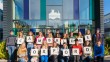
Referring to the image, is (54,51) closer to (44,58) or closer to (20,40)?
(44,58)

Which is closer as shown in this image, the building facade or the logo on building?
the building facade

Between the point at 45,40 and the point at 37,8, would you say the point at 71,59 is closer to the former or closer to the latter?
the point at 45,40

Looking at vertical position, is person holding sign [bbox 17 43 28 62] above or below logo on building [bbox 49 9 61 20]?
below

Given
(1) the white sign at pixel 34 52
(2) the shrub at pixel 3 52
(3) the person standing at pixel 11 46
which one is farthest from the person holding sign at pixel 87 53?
(2) the shrub at pixel 3 52

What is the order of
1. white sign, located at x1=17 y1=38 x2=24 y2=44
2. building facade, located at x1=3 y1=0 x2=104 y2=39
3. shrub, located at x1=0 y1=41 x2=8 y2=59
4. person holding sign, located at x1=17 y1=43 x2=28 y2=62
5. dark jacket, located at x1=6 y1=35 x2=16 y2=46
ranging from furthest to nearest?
building facade, located at x1=3 y1=0 x2=104 y2=39 < shrub, located at x1=0 y1=41 x2=8 y2=59 < dark jacket, located at x1=6 y1=35 x2=16 y2=46 < white sign, located at x1=17 y1=38 x2=24 y2=44 < person holding sign, located at x1=17 y1=43 x2=28 y2=62

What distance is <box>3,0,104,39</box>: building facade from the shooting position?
68.9ft

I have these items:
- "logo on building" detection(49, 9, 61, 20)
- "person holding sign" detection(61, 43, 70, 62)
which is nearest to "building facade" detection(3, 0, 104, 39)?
"logo on building" detection(49, 9, 61, 20)

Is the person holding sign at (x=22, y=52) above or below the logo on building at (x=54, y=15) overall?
below

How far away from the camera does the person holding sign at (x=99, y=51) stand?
16.2m

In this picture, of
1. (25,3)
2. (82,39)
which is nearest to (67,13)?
(25,3)

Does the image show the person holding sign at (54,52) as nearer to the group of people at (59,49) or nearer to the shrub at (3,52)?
the group of people at (59,49)

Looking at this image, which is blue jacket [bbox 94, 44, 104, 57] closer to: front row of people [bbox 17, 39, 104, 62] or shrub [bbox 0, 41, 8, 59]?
front row of people [bbox 17, 39, 104, 62]

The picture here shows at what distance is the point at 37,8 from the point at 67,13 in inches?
77.1

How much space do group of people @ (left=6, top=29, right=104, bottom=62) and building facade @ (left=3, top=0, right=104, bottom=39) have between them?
4.01m
